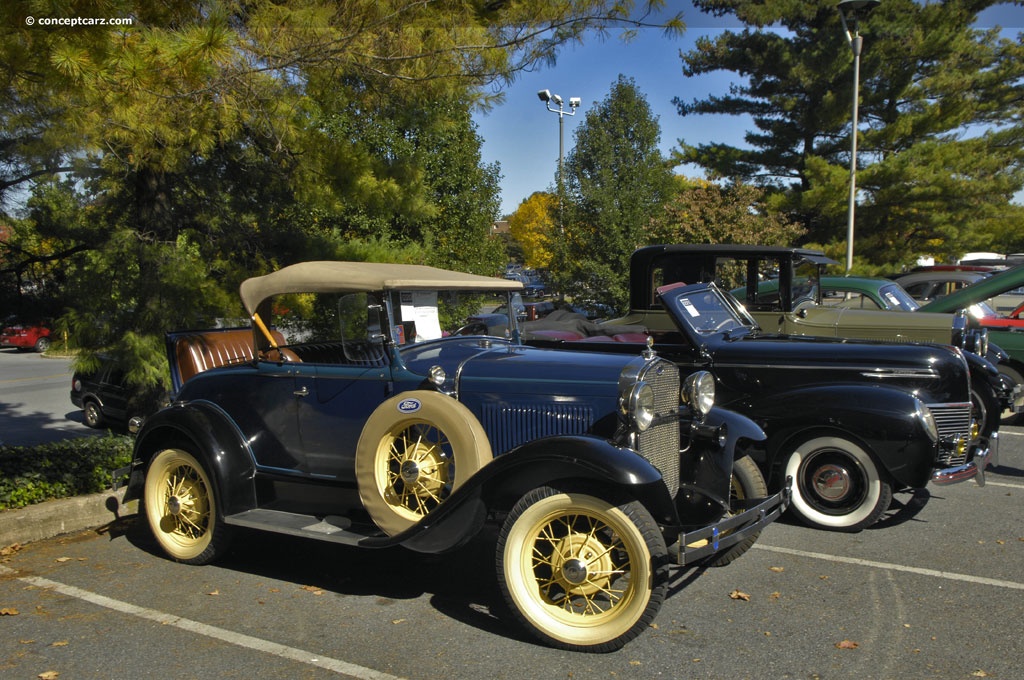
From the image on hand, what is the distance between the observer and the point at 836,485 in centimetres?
602

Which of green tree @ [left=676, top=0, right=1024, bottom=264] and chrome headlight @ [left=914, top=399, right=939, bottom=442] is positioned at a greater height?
green tree @ [left=676, top=0, right=1024, bottom=264]

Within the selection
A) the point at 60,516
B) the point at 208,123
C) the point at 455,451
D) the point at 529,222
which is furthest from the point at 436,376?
the point at 529,222

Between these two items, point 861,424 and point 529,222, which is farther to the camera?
point 529,222

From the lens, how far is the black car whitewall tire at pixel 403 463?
4.49 metres

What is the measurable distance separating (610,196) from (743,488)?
1429 cm

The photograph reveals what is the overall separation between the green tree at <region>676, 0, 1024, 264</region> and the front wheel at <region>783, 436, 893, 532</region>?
57.5ft

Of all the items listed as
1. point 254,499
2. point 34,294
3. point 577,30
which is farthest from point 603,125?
point 254,499

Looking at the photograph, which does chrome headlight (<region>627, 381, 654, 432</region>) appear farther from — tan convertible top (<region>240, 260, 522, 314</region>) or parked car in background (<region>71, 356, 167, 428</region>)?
parked car in background (<region>71, 356, 167, 428</region>)

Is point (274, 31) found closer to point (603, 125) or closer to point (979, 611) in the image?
point (979, 611)

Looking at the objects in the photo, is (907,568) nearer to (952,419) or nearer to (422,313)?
(952,419)

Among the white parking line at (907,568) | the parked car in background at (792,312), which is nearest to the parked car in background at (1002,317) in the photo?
the parked car in background at (792,312)

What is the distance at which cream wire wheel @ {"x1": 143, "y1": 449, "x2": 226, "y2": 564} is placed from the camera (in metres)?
5.17

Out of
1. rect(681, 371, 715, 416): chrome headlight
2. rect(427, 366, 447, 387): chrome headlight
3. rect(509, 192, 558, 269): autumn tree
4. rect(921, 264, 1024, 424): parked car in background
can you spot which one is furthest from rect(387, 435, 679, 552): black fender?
rect(509, 192, 558, 269): autumn tree

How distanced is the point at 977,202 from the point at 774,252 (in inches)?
701
